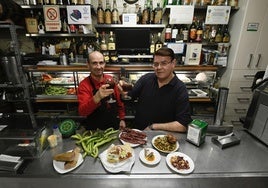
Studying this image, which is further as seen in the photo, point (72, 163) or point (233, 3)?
point (233, 3)

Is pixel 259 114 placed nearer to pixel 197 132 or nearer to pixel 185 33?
pixel 197 132

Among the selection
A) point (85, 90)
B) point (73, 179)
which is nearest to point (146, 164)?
point (73, 179)

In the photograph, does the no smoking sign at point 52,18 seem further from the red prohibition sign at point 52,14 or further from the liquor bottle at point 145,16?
the liquor bottle at point 145,16

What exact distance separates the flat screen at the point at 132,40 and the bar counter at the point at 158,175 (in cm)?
221

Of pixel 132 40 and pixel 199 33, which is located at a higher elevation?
pixel 199 33

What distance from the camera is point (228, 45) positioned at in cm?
303

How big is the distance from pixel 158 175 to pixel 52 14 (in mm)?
2943

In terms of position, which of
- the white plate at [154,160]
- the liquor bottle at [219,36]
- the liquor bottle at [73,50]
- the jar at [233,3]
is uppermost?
the jar at [233,3]

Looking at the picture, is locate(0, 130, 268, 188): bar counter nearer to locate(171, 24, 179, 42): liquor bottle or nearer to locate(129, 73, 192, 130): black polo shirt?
locate(129, 73, 192, 130): black polo shirt

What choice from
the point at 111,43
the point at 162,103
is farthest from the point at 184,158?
the point at 111,43

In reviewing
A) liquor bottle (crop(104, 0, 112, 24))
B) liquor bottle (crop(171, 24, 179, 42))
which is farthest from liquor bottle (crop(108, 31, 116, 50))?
liquor bottle (crop(171, 24, 179, 42))

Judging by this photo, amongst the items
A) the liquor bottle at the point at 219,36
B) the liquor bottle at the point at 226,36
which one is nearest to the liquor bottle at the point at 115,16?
the liquor bottle at the point at 219,36

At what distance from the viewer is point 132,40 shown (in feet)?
9.66

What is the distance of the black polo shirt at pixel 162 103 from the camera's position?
5.19 ft
